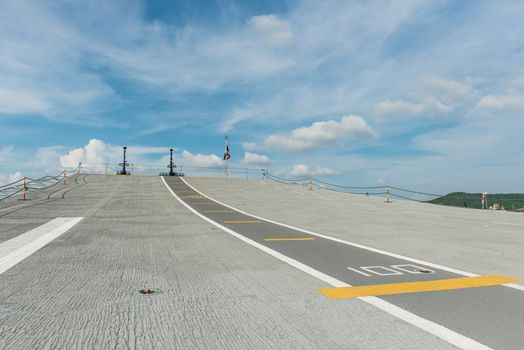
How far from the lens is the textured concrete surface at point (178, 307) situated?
2896mm

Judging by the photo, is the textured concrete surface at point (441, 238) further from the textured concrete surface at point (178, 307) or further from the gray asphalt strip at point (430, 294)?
the textured concrete surface at point (178, 307)

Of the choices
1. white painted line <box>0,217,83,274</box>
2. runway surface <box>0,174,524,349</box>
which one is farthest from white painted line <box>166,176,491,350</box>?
white painted line <box>0,217,83,274</box>

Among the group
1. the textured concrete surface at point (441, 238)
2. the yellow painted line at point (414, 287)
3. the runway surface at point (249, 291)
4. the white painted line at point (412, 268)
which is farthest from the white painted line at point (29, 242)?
the textured concrete surface at point (441, 238)

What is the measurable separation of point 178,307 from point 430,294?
9.53ft

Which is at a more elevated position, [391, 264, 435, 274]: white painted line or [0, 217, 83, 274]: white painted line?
[0, 217, 83, 274]: white painted line

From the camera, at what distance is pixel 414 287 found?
14.8 feet

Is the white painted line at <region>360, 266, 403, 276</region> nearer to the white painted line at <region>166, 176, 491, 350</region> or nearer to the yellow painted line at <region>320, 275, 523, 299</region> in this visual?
the yellow painted line at <region>320, 275, 523, 299</region>

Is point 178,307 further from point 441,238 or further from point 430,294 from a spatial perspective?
point 441,238

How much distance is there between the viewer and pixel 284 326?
126 inches

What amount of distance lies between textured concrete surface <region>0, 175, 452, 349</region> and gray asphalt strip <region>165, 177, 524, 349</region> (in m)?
0.48

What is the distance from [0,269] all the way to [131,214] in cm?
787

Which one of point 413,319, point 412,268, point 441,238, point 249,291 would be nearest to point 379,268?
point 412,268

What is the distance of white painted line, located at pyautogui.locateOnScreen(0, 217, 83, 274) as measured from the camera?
577 centimetres

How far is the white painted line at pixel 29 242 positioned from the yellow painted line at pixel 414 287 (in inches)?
182
